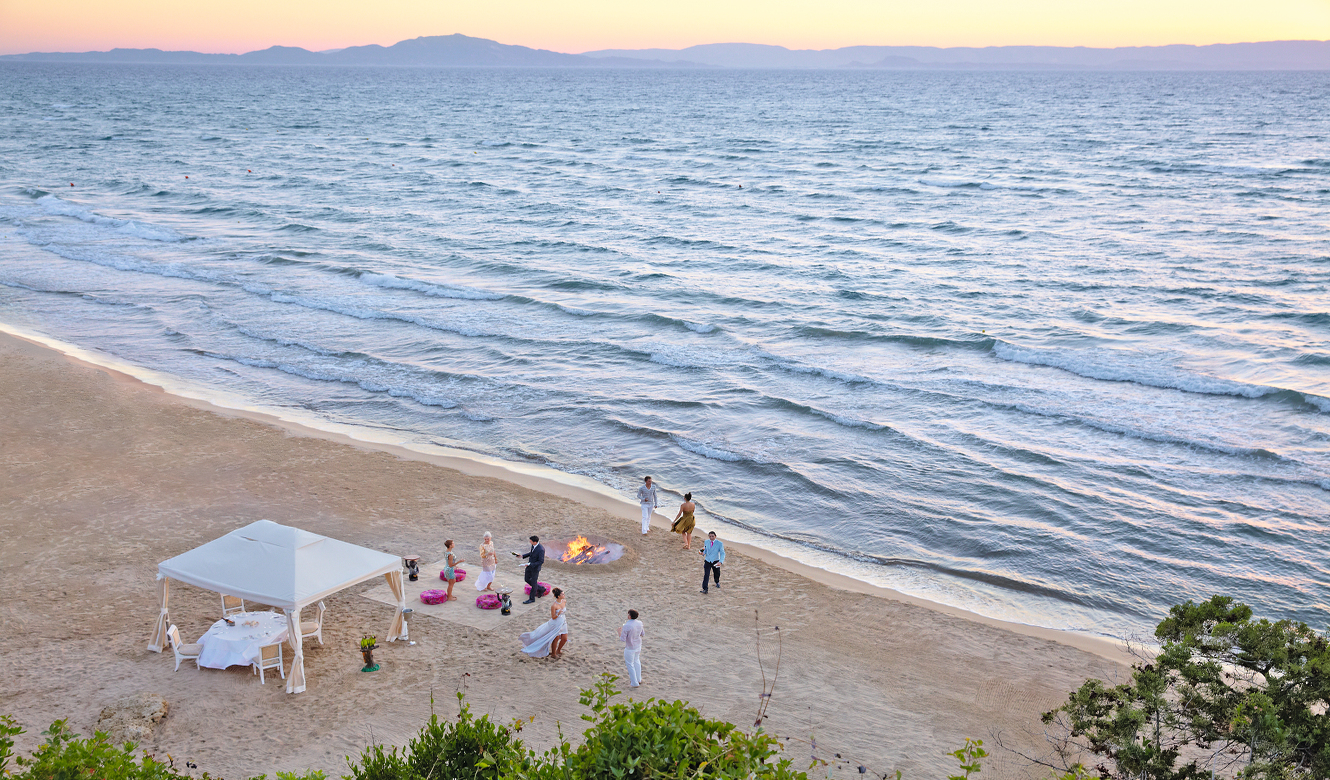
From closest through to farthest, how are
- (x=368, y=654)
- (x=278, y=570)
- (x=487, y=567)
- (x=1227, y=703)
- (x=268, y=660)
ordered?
1. (x=1227, y=703)
2. (x=278, y=570)
3. (x=268, y=660)
4. (x=368, y=654)
5. (x=487, y=567)

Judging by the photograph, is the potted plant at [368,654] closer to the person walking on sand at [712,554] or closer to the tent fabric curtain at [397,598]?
the tent fabric curtain at [397,598]

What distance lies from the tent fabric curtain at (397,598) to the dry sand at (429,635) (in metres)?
0.22

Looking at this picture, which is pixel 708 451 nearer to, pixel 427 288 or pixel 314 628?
pixel 314 628

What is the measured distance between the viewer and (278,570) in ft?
36.9

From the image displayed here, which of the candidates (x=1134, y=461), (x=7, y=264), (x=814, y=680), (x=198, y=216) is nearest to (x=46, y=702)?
(x=814, y=680)

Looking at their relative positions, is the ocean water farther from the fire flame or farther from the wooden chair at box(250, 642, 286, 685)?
the wooden chair at box(250, 642, 286, 685)

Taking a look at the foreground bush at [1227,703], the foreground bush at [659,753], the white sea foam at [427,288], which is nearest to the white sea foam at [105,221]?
the white sea foam at [427,288]

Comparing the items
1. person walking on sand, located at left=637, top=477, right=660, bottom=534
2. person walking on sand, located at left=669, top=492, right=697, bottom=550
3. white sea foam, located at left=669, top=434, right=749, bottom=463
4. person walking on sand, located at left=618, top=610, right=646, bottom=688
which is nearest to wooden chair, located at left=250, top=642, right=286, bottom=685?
person walking on sand, located at left=618, top=610, right=646, bottom=688

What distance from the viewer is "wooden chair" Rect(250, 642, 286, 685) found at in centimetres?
1152

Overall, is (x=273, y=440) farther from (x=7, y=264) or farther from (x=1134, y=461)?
(x=7, y=264)

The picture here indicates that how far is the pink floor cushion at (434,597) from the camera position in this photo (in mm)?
13602

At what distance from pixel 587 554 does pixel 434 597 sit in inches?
115

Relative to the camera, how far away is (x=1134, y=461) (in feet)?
64.8

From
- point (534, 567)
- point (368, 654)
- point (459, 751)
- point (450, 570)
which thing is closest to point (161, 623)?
point (368, 654)
